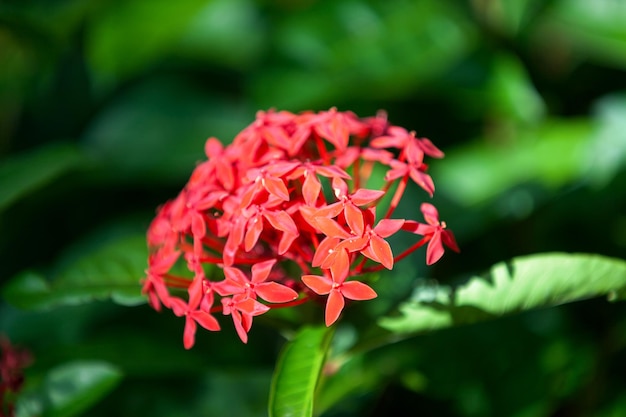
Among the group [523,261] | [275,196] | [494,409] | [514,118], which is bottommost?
[494,409]

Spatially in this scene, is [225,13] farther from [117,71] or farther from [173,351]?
[173,351]

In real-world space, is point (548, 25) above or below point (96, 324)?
above

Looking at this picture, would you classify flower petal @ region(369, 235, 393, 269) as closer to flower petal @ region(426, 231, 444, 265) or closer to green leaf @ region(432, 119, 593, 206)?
flower petal @ region(426, 231, 444, 265)

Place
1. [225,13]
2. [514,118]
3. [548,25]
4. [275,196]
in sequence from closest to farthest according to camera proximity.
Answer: [275,196] → [514,118] → [548,25] → [225,13]

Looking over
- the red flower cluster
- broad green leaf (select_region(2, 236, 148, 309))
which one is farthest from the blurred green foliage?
the red flower cluster

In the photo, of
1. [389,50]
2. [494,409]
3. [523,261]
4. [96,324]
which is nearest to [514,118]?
[389,50]

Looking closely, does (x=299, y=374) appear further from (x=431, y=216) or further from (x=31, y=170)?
(x=31, y=170)

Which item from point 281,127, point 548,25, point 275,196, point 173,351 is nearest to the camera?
point 275,196

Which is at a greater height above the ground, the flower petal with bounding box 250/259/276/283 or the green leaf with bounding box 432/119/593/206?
the flower petal with bounding box 250/259/276/283
